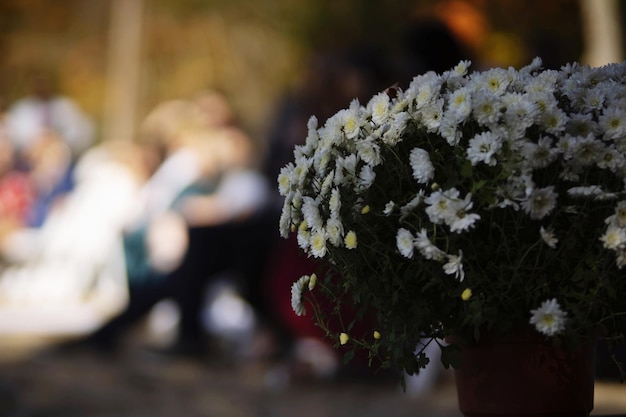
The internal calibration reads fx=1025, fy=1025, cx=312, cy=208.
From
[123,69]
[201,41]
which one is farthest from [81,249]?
[201,41]

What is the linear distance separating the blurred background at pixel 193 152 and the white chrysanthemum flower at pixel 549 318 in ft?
5.86

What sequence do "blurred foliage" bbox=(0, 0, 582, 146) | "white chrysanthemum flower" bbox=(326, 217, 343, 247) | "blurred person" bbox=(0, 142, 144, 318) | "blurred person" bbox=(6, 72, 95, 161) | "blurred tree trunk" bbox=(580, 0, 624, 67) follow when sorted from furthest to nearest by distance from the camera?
"blurred foliage" bbox=(0, 0, 582, 146) → "blurred person" bbox=(6, 72, 95, 161) → "blurred person" bbox=(0, 142, 144, 318) → "blurred tree trunk" bbox=(580, 0, 624, 67) → "white chrysanthemum flower" bbox=(326, 217, 343, 247)

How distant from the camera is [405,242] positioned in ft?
3.41

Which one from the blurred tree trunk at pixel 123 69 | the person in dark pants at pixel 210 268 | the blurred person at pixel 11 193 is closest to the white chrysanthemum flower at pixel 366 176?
the person in dark pants at pixel 210 268

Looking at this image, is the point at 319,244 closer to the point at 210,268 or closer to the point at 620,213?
the point at 620,213

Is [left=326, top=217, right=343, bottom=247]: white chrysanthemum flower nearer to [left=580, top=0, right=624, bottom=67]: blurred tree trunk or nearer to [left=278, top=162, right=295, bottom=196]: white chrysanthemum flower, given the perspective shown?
[left=278, top=162, right=295, bottom=196]: white chrysanthemum flower

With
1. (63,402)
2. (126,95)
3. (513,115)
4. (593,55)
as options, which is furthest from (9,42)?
(513,115)

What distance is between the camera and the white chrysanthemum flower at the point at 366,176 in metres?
1.08

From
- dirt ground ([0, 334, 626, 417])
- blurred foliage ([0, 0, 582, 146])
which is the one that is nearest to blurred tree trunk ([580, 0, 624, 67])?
blurred foliage ([0, 0, 582, 146])

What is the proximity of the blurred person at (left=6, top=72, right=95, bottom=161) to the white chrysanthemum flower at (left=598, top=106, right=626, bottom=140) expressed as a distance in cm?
669

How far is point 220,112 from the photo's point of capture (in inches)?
229

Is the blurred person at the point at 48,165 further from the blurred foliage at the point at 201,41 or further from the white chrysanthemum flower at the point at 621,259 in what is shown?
the white chrysanthemum flower at the point at 621,259

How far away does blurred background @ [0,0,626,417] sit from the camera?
3652mm

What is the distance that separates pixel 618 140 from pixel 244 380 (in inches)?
123
